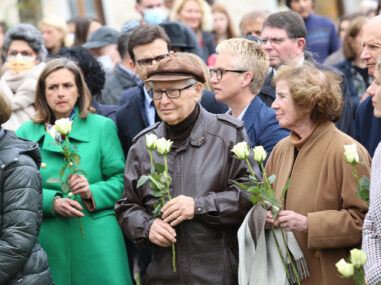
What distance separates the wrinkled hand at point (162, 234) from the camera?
4.64 meters

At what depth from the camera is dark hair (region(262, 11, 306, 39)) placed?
22.2 feet

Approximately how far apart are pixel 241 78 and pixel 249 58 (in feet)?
0.55

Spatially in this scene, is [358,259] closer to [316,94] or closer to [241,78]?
[316,94]

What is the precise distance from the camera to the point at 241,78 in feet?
18.9

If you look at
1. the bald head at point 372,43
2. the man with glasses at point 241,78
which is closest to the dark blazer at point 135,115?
the man with glasses at point 241,78

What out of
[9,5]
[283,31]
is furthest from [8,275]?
[9,5]

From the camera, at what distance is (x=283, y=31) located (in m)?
6.77

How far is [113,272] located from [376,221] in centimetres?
234

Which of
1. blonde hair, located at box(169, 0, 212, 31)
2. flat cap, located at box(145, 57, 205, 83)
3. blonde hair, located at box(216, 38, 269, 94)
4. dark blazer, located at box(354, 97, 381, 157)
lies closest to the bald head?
dark blazer, located at box(354, 97, 381, 157)

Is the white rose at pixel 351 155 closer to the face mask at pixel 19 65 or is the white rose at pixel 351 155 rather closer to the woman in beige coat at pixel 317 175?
the woman in beige coat at pixel 317 175

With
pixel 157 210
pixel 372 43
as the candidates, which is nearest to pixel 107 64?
pixel 372 43

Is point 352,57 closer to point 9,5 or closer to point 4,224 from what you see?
point 4,224

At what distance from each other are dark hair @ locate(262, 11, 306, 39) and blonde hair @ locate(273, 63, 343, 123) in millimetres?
2070

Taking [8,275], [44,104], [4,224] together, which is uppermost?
[44,104]
